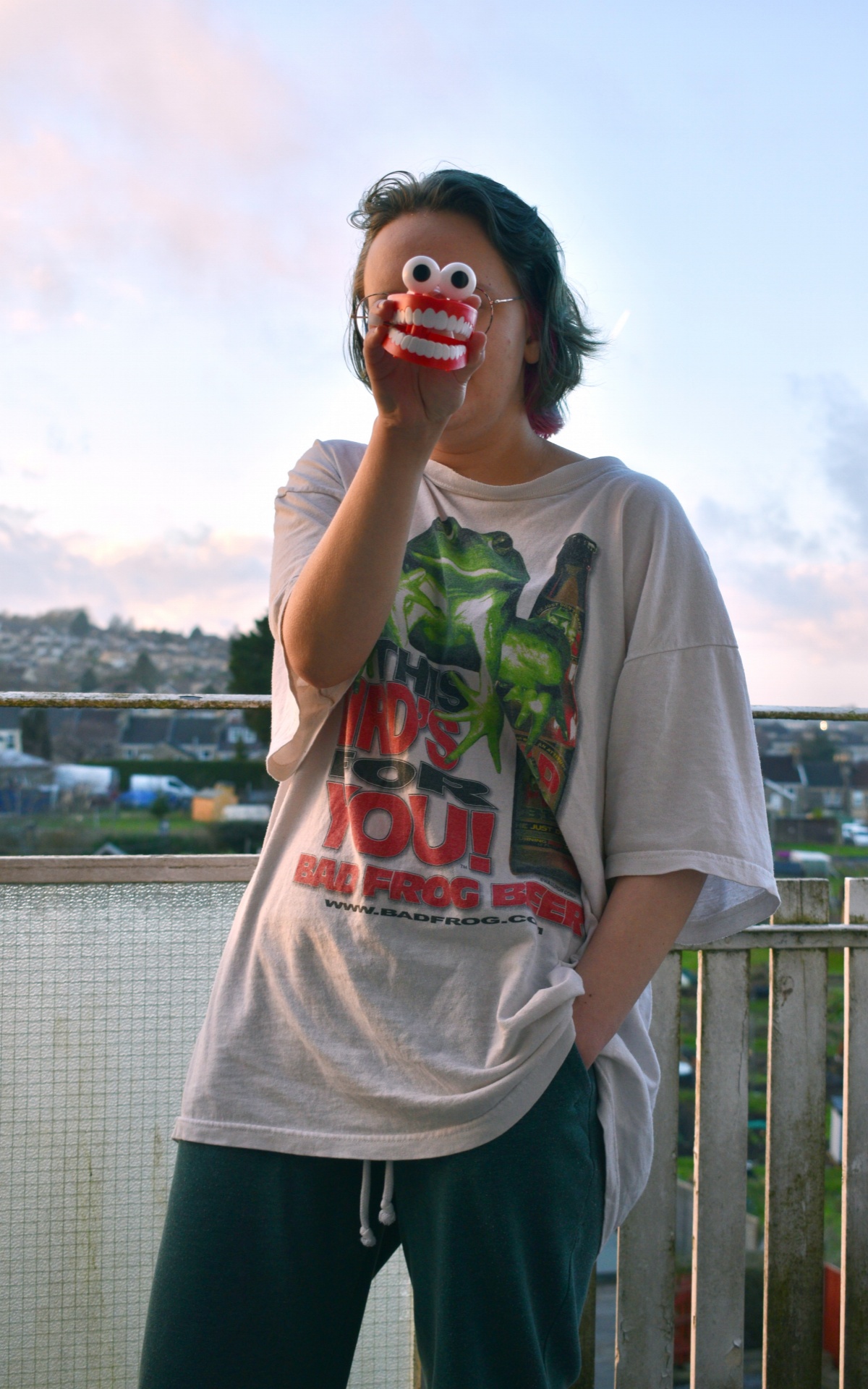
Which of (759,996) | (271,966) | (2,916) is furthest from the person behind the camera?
(759,996)

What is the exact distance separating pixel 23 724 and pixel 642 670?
161 ft

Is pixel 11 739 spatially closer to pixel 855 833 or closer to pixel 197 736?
pixel 197 736

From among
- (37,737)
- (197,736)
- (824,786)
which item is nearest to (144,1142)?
(824,786)

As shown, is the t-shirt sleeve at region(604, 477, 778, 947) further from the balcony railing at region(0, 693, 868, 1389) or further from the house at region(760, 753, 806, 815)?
the house at region(760, 753, 806, 815)

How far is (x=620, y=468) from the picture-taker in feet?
3.15

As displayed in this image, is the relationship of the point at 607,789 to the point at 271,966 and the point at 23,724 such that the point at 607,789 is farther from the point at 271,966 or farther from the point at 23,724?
the point at 23,724

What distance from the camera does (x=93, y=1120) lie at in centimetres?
152

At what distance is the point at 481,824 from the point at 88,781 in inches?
1709

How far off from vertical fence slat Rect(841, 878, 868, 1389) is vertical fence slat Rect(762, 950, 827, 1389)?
0.05m

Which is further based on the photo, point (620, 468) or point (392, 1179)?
point (620, 468)

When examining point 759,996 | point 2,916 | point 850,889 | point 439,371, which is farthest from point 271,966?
point 759,996

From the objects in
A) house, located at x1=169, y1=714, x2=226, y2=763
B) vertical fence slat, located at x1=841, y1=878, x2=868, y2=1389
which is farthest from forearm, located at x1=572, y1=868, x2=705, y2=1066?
house, located at x1=169, y1=714, x2=226, y2=763

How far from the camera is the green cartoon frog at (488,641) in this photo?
0.86 m

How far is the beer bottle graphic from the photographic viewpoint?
0.85m
